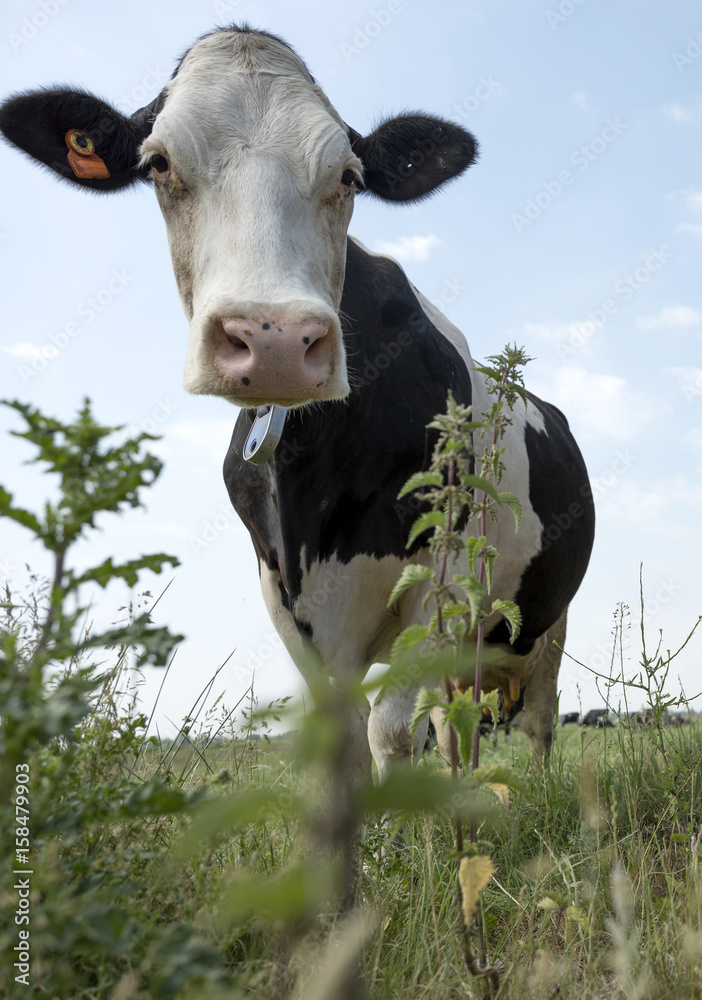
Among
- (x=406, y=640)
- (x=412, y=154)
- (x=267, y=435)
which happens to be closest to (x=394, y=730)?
(x=267, y=435)

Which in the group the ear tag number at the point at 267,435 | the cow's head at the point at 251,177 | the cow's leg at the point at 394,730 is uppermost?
the cow's head at the point at 251,177

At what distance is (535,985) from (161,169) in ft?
9.27

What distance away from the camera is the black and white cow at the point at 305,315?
2395mm

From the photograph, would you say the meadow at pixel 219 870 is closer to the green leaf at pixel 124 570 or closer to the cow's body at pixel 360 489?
the green leaf at pixel 124 570

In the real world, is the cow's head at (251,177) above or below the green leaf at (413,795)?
above

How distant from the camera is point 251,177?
2707 mm

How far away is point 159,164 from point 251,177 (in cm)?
53

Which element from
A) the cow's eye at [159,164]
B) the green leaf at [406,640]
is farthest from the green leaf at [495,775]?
the cow's eye at [159,164]

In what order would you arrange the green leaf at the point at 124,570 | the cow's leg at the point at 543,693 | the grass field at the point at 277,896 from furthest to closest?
the cow's leg at the point at 543,693
the green leaf at the point at 124,570
the grass field at the point at 277,896

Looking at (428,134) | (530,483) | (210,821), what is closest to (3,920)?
(210,821)

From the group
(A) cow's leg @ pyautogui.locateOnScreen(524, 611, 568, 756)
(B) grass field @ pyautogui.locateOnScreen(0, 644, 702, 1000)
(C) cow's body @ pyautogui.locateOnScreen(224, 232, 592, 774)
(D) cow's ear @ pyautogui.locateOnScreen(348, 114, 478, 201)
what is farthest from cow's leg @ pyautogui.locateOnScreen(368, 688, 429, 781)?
(A) cow's leg @ pyautogui.locateOnScreen(524, 611, 568, 756)

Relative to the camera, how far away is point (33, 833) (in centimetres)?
112

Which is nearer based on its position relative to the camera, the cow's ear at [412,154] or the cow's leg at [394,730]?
the cow's leg at [394,730]

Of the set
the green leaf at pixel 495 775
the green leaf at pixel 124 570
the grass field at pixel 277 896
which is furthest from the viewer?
the green leaf at pixel 495 775
